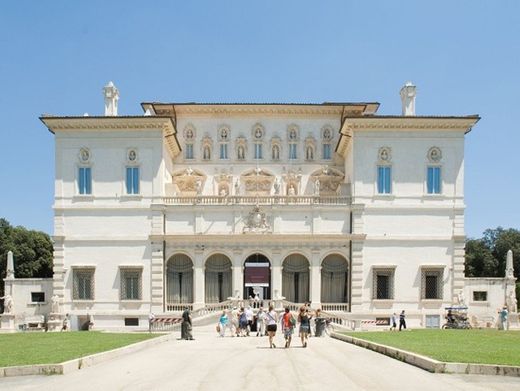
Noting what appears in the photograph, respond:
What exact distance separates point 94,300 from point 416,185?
85.9 feet

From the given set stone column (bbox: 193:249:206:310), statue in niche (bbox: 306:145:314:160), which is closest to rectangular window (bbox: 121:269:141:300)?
stone column (bbox: 193:249:206:310)

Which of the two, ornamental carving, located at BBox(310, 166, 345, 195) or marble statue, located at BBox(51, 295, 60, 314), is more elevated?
ornamental carving, located at BBox(310, 166, 345, 195)

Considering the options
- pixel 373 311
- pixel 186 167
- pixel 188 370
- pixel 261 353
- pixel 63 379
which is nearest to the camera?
pixel 63 379

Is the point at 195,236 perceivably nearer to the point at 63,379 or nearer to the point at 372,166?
the point at 372,166

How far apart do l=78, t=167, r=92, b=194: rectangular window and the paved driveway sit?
27901 mm

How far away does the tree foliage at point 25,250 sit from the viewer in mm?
79375

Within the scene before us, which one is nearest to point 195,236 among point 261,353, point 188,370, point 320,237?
point 320,237

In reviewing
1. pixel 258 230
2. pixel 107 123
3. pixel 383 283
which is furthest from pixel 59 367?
pixel 383 283

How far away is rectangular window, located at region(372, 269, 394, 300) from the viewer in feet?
157

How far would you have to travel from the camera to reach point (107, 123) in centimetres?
4884

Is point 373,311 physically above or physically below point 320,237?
below

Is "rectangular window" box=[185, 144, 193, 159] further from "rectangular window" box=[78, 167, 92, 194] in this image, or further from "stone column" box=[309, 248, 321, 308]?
"stone column" box=[309, 248, 321, 308]

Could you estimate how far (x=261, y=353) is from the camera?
931 inches

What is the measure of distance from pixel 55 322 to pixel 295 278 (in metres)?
18.4
